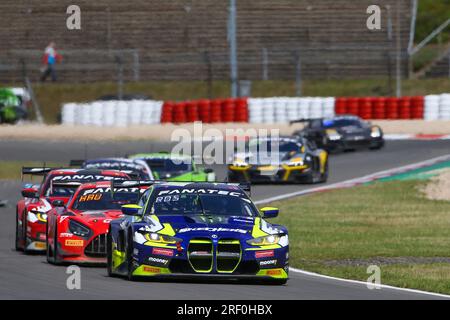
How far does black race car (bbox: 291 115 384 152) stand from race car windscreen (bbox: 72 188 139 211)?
65.0ft

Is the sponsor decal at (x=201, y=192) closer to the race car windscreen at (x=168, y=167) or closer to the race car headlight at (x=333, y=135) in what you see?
the race car windscreen at (x=168, y=167)

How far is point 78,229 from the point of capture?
54.4 ft

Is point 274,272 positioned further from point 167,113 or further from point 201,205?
point 167,113

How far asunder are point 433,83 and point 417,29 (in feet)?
29.2

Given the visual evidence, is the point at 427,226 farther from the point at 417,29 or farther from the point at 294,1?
the point at 417,29

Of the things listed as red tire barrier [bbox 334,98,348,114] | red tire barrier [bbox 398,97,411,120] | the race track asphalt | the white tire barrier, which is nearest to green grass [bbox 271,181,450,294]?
the race track asphalt

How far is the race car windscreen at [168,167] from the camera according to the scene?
89.3ft

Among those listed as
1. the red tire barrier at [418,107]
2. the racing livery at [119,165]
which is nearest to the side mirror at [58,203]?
the racing livery at [119,165]

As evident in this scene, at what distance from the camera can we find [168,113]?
45062mm

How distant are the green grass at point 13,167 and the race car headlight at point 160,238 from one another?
19.8 meters

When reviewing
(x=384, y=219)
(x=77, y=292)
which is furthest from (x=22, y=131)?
(x=77, y=292)

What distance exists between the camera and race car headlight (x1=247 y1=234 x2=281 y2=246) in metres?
14.2

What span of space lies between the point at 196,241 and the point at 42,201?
18.4 feet

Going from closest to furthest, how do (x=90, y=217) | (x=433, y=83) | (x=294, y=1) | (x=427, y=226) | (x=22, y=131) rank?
(x=90, y=217)
(x=427, y=226)
(x=22, y=131)
(x=433, y=83)
(x=294, y=1)
